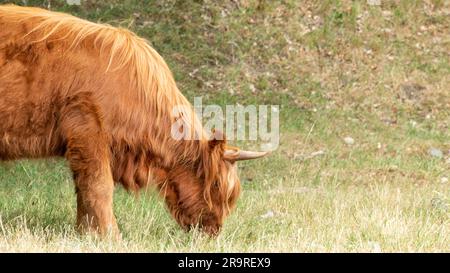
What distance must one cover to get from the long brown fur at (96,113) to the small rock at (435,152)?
17.7 feet

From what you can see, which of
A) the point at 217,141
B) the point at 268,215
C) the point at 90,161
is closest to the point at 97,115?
the point at 90,161

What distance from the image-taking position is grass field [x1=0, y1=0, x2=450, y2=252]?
733 centimetres

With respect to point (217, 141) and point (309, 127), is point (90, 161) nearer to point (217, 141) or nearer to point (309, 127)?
point (217, 141)

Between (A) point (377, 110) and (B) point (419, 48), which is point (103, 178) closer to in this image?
(A) point (377, 110)

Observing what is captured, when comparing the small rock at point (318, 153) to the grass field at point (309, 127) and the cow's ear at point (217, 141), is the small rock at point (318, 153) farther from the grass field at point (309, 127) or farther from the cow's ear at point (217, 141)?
the cow's ear at point (217, 141)

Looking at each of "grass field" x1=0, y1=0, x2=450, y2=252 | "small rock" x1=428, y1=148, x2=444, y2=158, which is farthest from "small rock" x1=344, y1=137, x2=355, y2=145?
"small rock" x1=428, y1=148, x2=444, y2=158

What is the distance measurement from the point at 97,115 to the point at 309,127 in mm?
6341

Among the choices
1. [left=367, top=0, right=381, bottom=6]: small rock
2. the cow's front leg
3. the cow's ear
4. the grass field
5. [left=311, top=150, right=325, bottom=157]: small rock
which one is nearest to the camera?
the cow's front leg

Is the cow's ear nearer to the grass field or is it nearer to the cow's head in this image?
the cow's head

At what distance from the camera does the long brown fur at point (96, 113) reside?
280 inches

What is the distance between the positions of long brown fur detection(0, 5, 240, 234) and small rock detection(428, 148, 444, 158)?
5403mm

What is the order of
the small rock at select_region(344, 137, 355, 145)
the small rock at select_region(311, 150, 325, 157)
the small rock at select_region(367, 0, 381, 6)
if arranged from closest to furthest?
1. the small rock at select_region(311, 150, 325, 157)
2. the small rock at select_region(344, 137, 355, 145)
3. the small rock at select_region(367, 0, 381, 6)

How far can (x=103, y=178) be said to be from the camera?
7.21 metres
